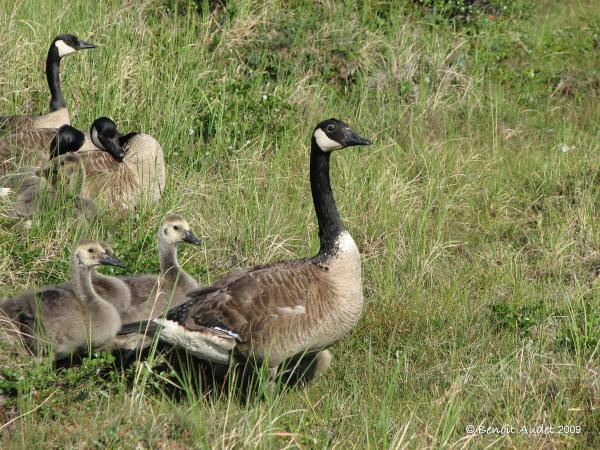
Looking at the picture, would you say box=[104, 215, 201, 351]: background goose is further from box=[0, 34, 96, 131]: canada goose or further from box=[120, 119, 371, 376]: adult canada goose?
box=[0, 34, 96, 131]: canada goose

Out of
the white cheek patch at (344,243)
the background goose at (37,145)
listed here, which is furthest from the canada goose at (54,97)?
the white cheek patch at (344,243)

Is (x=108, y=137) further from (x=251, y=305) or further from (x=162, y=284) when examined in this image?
(x=251, y=305)

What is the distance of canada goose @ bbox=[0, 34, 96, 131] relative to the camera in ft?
28.7

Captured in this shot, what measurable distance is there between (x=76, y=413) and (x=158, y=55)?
5.08 meters

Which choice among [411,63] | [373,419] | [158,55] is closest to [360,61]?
[411,63]

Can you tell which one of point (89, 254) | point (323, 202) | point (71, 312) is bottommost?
point (71, 312)

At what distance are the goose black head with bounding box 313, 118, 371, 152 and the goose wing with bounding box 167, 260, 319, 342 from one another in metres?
0.88

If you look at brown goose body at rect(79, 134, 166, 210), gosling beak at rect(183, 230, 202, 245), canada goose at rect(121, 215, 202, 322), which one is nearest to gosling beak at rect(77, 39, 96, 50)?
brown goose body at rect(79, 134, 166, 210)

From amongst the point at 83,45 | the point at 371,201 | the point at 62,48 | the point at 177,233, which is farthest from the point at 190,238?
the point at 83,45

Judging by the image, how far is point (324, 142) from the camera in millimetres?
6211

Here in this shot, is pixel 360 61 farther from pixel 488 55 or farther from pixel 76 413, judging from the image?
pixel 76 413

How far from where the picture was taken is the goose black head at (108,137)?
8.21 meters

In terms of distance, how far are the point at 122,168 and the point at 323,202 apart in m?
2.61

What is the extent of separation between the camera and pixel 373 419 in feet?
17.2
